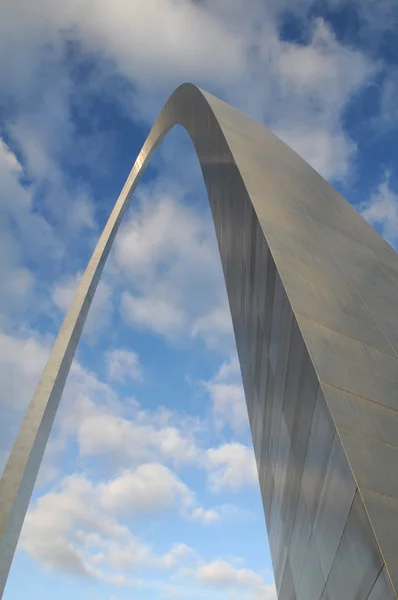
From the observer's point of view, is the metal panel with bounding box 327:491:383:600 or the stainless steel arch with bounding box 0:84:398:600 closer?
the metal panel with bounding box 327:491:383:600

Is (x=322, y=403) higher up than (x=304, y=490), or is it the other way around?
(x=322, y=403)

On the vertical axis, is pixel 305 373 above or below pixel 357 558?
above

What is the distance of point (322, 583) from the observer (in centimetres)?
752

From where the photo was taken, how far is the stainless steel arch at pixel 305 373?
5754mm

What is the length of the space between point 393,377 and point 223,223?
11775 mm

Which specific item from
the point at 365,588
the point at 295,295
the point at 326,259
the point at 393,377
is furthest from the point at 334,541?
the point at 326,259

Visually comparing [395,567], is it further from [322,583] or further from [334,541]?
[322,583]

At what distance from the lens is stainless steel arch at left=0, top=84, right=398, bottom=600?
18.9ft

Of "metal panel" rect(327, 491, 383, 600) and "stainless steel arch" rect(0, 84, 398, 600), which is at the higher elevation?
"stainless steel arch" rect(0, 84, 398, 600)

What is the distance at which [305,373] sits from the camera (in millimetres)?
7234

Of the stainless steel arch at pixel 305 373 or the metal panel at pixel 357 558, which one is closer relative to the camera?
the metal panel at pixel 357 558

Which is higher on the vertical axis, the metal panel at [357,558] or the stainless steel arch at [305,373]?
the stainless steel arch at [305,373]

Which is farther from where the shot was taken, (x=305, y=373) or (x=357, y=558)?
Answer: (x=305, y=373)

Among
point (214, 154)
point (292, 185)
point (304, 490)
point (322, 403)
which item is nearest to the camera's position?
point (322, 403)
